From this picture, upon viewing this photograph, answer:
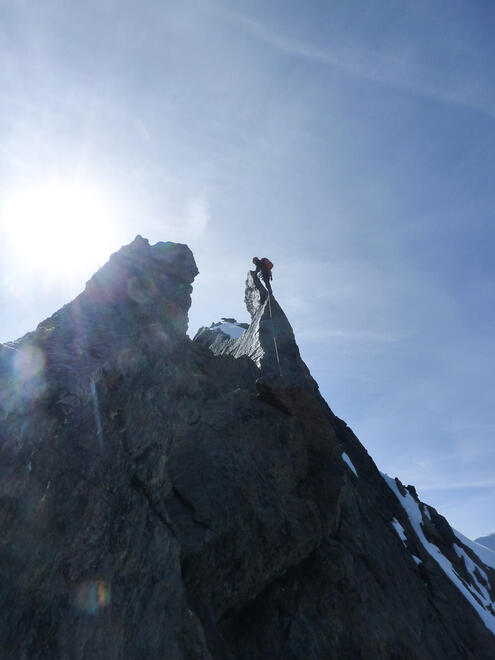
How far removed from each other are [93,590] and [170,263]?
12808mm

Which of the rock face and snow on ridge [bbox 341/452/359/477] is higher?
snow on ridge [bbox 341/452/359/477]

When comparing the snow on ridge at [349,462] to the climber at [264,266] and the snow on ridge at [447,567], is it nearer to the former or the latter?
the snow on ridge at [447,567]

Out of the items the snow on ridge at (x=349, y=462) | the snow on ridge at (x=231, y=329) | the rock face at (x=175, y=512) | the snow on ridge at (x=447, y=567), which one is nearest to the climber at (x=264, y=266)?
the snow on ridge at (x=231, y=329)

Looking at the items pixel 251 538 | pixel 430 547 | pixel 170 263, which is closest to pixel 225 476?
pixel 251 538

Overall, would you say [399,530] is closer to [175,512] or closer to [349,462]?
[349,462]

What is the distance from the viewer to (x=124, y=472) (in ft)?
39.7

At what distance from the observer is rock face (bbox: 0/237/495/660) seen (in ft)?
31.8

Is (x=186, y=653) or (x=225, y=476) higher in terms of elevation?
(x=225, y=476)

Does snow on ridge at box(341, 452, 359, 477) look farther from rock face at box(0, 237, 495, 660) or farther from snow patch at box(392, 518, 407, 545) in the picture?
snow patch at box(392, 518, 407, 545)

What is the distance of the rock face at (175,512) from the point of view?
969 cm

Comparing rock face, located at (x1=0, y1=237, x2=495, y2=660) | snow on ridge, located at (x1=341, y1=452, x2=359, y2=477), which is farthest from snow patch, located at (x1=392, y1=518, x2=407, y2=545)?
snow on ridge, located at (x1=341, y1=452, x2=359, y2=477)

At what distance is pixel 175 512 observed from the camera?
15367mm

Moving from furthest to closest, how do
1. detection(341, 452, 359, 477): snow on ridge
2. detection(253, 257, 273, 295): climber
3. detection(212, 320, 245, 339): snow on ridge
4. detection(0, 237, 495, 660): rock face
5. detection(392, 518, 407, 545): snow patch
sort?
detection(212, 320, 245, 339): snow on ridge → detection(253, 257, 273, 295): climber → detection(341, 452, 359, 477): snow on ridge → detection(392, 518, 407, 545): snow patch → detection(0, 237, 495, 660): rock face

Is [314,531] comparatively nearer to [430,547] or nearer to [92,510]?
[92,510]
